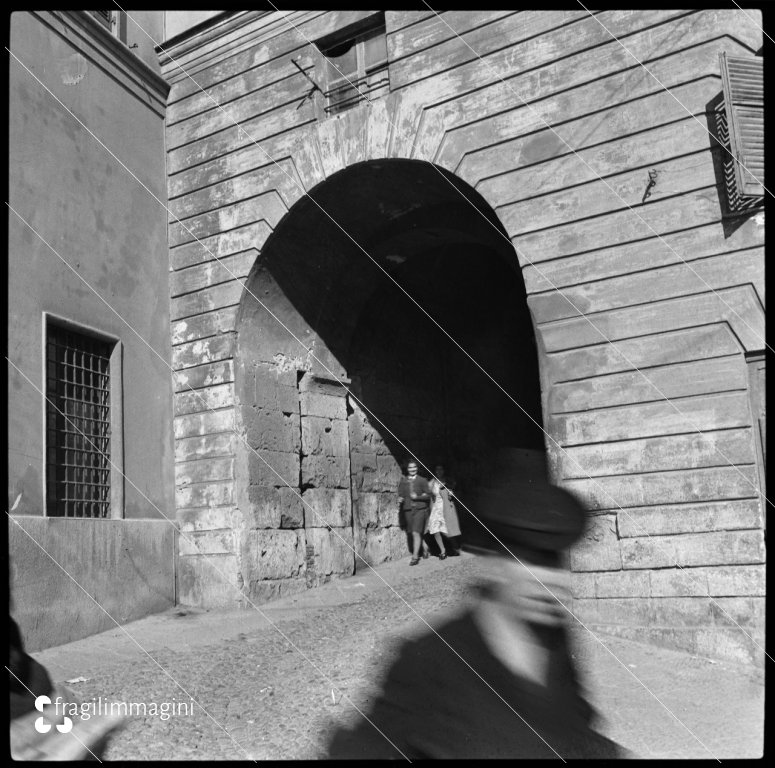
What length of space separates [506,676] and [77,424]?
16.8 ft

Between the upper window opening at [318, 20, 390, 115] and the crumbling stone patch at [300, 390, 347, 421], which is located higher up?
the upper window opening at [318, 20, 390, 115]

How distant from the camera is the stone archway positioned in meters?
10.3

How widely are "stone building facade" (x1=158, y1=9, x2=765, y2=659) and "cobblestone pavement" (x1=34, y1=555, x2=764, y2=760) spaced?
56 cm

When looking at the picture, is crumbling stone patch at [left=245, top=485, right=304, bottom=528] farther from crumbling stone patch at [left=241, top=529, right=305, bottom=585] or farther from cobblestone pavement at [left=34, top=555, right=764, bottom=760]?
cobblestone pavement at [left=34, top=555, right=764, bottom=760]

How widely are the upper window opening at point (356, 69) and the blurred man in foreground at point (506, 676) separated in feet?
16.1

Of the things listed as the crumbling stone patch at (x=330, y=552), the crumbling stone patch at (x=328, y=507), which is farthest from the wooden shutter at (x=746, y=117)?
the crumbling stone patch at (x=330, y=552)

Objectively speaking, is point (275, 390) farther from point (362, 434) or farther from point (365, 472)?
point (365, 472)

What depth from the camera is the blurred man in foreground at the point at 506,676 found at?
576cm

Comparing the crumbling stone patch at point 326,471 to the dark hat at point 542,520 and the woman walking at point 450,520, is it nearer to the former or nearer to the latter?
the woman walking at point 450,520

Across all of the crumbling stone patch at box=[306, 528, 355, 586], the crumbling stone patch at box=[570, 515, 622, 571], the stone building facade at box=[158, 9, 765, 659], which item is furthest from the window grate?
the crumbling stone patch at box=[570, 515, 622, 571]

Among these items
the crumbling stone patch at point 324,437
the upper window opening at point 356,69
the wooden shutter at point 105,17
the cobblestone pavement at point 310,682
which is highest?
the wooden shutter at point 105,17

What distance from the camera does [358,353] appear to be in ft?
39.9

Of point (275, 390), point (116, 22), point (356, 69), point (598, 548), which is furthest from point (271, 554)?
point (116, 22)

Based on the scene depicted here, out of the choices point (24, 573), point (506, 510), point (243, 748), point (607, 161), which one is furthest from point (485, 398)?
point (243, 748)
